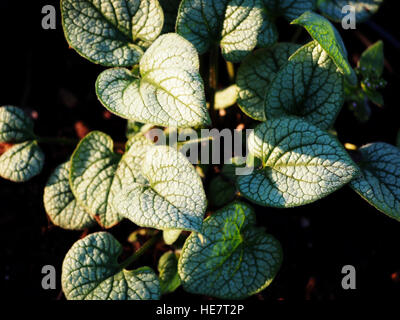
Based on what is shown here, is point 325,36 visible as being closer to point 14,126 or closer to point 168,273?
point 168,273

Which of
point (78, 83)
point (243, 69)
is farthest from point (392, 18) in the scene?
point (78, 83)

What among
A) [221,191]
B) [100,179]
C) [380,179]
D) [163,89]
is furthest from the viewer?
[221,191]

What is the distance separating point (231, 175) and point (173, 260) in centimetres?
43

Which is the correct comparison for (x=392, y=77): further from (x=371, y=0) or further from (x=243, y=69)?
(x=243, y=69)

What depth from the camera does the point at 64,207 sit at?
5.08 ft

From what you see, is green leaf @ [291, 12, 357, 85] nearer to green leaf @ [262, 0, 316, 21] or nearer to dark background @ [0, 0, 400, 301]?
green leaf @ [262, 0, 316, 21]

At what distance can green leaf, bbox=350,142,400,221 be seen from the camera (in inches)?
47.3

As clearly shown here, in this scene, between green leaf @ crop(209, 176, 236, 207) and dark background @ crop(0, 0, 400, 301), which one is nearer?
green leaf @ crop(209, 176, 236, 207)

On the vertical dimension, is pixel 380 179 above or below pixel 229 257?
above

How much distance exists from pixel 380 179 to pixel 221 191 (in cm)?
61

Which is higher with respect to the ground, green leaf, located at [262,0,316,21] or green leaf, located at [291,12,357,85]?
green leaf, located at [262,0,316,21]

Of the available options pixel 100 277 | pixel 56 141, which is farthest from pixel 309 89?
pixel 56 141

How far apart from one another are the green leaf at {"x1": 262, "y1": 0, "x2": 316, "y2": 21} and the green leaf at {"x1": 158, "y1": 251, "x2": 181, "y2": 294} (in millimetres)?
1093

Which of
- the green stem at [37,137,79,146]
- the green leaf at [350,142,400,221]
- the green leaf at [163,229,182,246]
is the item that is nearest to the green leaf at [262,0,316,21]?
the green leaf at [350,142,400,221]
